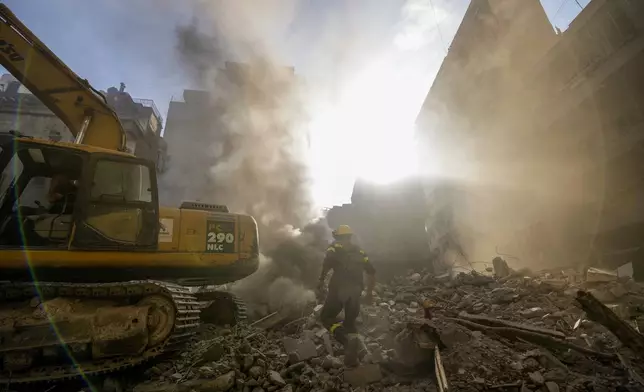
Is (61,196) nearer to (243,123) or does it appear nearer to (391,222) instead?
(391,222)

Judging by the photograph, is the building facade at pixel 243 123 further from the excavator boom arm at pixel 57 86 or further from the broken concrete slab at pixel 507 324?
the broken concrete slab at pixel 507 324

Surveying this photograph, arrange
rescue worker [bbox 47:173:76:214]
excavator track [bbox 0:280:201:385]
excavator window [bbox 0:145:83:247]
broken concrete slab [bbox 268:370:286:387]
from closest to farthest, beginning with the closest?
1. excavator track [bbox 0:280:201:385]
2. broken concrete slab [bbox 268:370:286:387]
3. excavator window [bbox 0:145:83:247]
4. rescue worker [bbox 47:173:76:214]

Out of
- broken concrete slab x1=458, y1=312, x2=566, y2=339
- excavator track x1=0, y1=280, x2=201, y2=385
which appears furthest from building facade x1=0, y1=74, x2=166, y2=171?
broken concrete slab x1=458, y1=312, x2=566, y2=339

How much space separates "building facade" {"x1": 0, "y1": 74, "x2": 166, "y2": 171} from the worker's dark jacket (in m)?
16.2

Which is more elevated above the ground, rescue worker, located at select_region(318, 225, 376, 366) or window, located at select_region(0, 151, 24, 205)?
window, located at select_region(0, 151, 24, 205)

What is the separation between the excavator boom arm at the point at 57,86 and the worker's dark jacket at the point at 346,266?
3.90 m

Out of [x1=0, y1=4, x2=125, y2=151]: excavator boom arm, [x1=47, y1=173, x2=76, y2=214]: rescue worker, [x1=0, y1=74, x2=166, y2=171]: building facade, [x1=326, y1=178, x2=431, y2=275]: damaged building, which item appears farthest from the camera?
[x1=0, y1=74, x2=166, y2=171]: building facade

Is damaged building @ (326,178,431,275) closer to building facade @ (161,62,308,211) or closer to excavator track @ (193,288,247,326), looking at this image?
building facade @ (161,62,308,211)

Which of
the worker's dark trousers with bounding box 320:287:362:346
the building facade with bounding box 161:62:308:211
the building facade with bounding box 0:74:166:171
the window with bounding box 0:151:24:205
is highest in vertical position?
the building facade with bounding box 0:74:166:171

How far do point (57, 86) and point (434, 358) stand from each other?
21.5ft

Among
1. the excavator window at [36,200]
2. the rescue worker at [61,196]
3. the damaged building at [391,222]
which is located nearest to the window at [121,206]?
the excavator window at [36,200]

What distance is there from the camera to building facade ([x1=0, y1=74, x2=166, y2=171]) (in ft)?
61.9

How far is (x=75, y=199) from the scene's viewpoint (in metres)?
3.71

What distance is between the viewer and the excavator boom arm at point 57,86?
15.0ft
